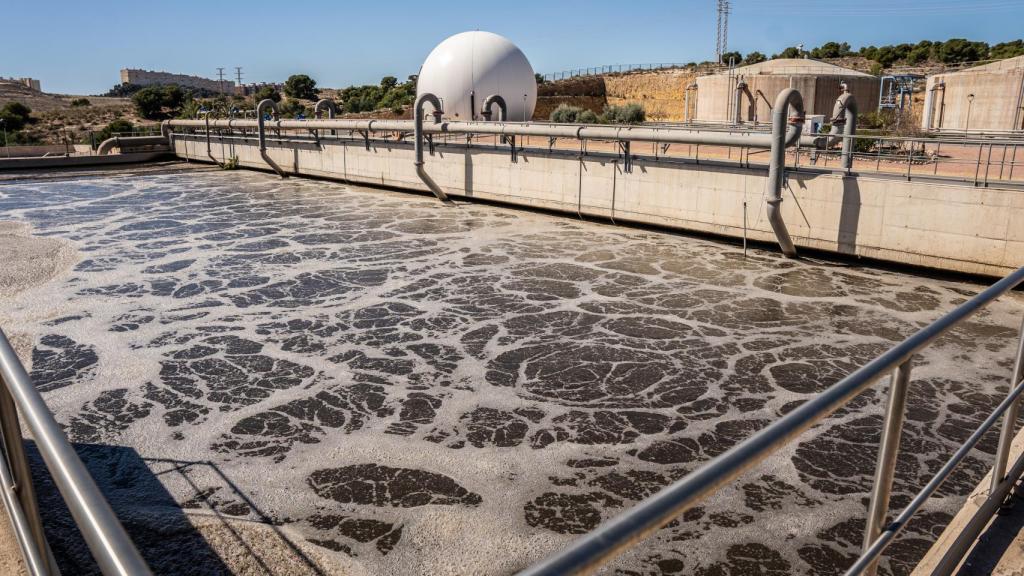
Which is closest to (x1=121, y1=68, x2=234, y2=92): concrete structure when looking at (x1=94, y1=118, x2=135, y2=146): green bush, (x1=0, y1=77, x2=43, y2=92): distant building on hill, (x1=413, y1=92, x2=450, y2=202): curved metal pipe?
(x1=0, y1=77, x2=43, y2=92): distant building on hill

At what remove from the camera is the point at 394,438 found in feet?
27.1

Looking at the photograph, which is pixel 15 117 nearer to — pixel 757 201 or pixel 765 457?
pixel 757 201

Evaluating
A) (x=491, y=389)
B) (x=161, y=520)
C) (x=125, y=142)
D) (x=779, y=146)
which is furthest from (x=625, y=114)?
(x=161, y=520)

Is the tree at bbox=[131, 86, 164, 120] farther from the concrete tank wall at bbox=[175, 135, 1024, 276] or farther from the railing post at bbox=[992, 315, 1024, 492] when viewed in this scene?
the railing post at bbox=[992, 315, 1024, 492]

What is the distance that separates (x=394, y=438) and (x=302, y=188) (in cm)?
2362

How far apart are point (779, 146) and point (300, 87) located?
3380 inches

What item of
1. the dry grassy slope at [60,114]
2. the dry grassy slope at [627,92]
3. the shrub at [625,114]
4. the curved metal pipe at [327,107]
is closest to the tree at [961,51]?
the dry grassy slope at [627,92]

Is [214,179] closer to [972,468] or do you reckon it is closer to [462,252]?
[462,252]

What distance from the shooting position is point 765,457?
4.63 ft

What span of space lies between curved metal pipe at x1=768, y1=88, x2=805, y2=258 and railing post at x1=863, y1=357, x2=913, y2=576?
1456 centimetres

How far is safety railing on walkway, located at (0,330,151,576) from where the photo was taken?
114 centimetres

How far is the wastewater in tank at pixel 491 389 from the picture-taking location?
6.60 meters

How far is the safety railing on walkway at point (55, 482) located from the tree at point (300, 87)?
95976 millimetres

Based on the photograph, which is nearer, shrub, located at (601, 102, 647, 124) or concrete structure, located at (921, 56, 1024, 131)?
concrete structure, located at (921, 56, 1024, 131)
